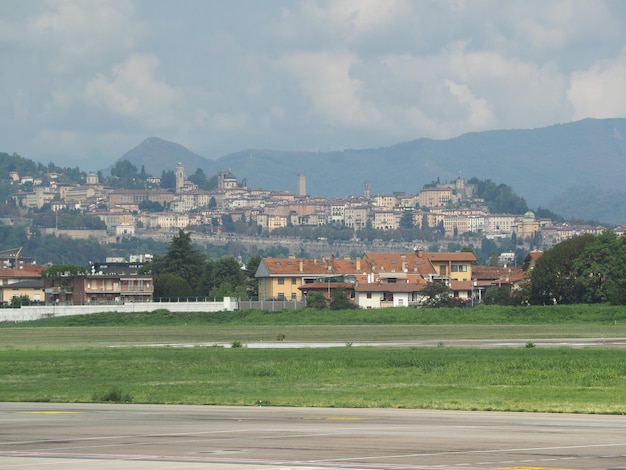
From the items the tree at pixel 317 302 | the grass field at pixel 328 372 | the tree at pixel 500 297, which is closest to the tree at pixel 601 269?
the tree at pixel 500 297

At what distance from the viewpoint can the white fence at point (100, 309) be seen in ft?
434

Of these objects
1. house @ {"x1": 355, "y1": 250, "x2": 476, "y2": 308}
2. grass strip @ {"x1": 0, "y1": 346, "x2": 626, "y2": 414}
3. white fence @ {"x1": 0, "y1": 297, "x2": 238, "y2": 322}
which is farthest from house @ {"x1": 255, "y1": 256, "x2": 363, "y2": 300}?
grass strip @ {"x1": 0, "y1": 346, "x2": 626, "y2": 414}

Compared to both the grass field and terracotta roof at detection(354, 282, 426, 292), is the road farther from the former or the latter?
terracotta roof at detection(354, 282, 426, 292)

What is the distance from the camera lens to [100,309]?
134125 millimetres

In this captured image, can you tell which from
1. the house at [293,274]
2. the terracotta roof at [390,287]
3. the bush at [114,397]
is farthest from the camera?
the house at [293,274]

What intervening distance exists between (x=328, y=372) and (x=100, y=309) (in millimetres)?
86597

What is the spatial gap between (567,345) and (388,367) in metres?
16.8

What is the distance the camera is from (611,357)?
55.4 metres

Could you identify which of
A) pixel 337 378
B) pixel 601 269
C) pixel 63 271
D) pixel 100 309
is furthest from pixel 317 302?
pixel 337 378

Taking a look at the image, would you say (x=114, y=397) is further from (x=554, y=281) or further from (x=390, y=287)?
(x=390, y=287)

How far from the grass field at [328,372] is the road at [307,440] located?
4009mm

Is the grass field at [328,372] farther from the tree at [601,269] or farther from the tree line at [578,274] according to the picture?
the tree line at [578,274]

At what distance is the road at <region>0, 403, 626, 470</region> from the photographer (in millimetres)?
22750

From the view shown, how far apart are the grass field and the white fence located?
130 ft
